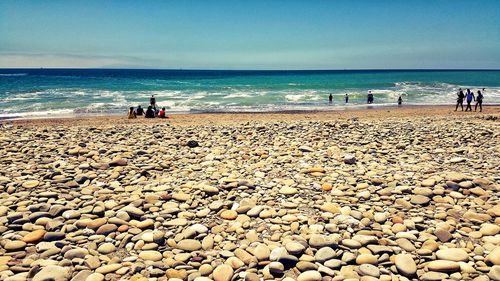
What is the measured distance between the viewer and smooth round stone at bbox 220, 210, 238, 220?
4.38 metres

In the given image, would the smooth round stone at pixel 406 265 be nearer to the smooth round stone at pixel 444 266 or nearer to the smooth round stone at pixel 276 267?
the smooth round stone at pixel 444 266

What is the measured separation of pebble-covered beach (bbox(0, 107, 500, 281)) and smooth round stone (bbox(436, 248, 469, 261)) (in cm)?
2

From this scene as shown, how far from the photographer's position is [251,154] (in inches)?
293

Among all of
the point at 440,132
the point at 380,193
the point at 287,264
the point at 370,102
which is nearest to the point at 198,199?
the point at 287,264

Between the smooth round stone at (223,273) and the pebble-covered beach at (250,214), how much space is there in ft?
0.04

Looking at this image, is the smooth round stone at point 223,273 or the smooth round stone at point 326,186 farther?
the smooth round stone at point 326,186

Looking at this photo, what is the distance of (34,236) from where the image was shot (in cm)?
391

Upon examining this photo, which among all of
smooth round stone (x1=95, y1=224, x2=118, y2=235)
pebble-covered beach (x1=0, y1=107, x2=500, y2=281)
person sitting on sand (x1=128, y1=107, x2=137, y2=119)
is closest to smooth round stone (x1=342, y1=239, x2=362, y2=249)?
pebble-covered beach (x1=0, y1=107, x2=500, y2=281)

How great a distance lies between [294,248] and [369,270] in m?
0.76

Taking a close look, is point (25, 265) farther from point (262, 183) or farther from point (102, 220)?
point (262, 183)

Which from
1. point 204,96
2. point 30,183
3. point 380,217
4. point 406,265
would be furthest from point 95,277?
point 204,96

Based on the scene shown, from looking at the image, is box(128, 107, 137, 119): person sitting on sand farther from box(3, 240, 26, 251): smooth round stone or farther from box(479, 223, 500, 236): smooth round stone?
box(479, 223, 500, 236): smooth round stone

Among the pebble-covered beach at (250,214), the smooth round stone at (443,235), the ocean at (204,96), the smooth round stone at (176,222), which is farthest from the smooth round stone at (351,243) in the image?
the ocean at (204,96)

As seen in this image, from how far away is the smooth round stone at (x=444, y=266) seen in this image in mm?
3258
